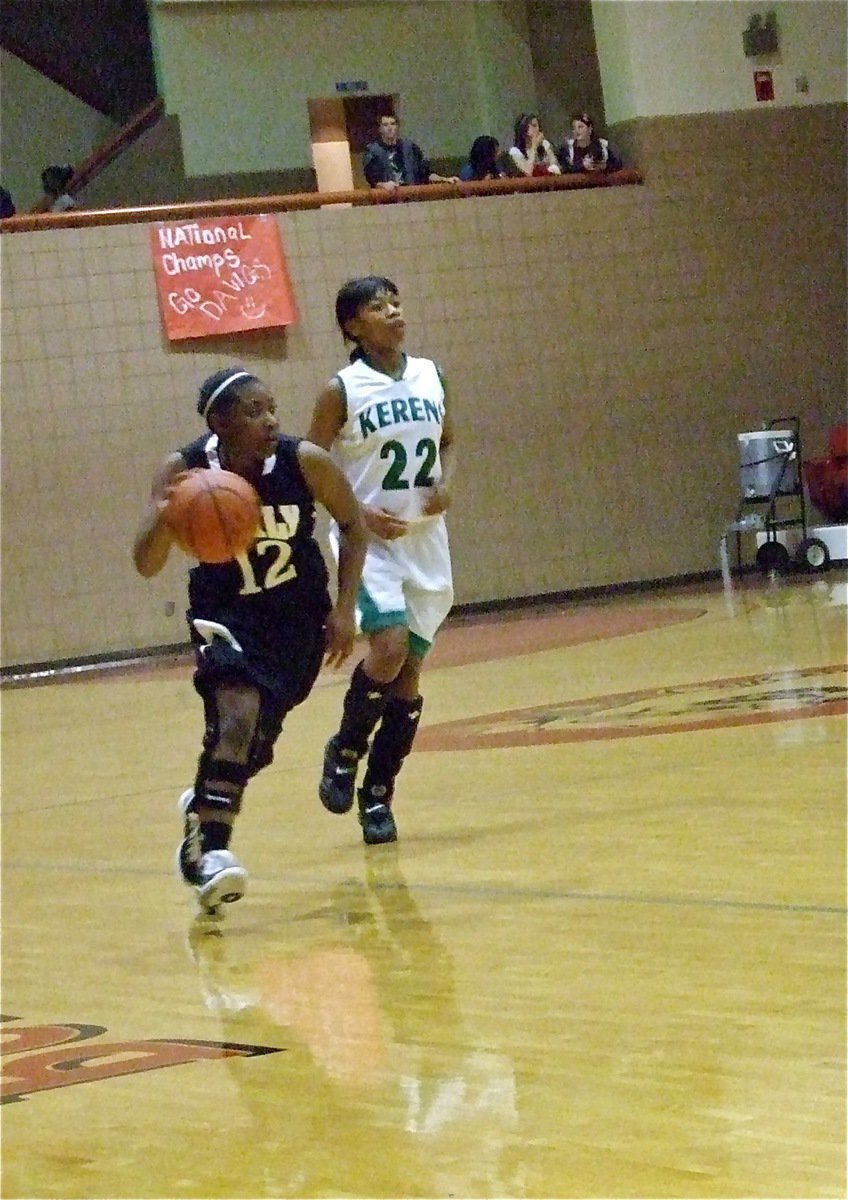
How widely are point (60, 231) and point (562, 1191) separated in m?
13.7

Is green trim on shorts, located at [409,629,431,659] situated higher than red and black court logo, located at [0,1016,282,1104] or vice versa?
green trim on shorts, located at [409,629,431,659]

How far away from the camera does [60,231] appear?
1551 cm

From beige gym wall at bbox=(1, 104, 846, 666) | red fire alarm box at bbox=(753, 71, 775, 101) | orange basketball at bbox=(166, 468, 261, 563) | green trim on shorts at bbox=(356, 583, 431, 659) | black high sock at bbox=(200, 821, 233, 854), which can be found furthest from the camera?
red fire alarm box at bbox=(753, 71, 775, 101)

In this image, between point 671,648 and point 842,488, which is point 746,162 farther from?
point 671,648

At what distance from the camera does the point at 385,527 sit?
6008 mm

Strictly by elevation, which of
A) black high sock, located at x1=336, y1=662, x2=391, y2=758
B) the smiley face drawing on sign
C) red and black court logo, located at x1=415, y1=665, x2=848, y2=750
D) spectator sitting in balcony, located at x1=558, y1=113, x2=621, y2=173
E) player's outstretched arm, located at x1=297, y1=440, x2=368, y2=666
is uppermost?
spectator sitting in balcony, located at x1=558, y1=113, x2=621, y2=173

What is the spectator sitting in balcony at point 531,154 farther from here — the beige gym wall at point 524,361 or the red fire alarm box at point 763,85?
the red fire alarm box at point 763,85

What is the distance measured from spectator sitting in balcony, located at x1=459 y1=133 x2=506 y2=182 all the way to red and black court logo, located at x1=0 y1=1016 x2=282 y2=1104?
13.8 meters

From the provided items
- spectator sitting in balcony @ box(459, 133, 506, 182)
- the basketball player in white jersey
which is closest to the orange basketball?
the basketball player in white jersey

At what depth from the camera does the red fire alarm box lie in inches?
690

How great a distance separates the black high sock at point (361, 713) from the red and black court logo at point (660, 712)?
1.78 meters

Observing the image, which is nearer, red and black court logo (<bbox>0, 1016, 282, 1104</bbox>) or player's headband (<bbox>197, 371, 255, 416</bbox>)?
red and black court logo (<bbox>0, 1016, 282, 1104</bbox>)

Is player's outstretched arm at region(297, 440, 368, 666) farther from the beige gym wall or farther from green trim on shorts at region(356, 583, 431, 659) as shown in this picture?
the beige gym wall

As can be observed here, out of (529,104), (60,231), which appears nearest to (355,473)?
(60,231)
